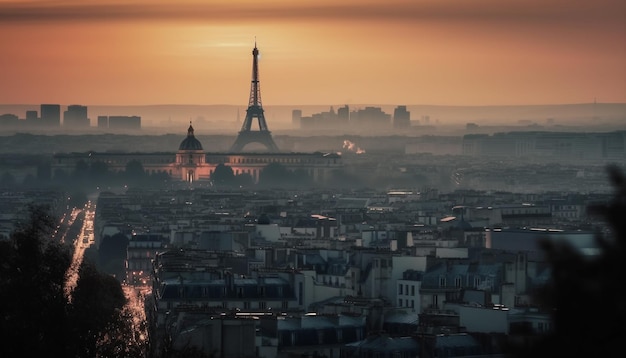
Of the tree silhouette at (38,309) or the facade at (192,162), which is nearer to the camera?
the tree silhouette at (38,309)

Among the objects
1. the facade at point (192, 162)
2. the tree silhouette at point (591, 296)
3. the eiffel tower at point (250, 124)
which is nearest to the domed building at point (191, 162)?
the facade at point (192, 162)

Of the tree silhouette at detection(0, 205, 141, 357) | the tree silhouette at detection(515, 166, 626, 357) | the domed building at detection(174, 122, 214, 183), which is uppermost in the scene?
the domed building at detection(174, 122, 214, 183)

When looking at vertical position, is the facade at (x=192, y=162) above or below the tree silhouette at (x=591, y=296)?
above

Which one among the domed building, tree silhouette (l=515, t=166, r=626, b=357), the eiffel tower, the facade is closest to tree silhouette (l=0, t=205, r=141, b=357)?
tree silhouette (l=515, t=166, r=626, b=357)

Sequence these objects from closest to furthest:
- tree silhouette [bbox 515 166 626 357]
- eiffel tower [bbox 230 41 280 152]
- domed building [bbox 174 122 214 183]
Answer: tree silhouette [bbox 515 166 626 357] → domed building [bbox 174 122 214 183] → eiffel tower [bbox 230 41 280 152]

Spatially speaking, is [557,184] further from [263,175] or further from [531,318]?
[531,318]

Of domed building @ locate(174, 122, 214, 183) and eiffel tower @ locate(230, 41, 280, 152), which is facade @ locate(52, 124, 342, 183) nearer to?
domed building @ locate(174, 122, 214, 183)

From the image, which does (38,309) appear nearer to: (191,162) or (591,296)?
(591,296)

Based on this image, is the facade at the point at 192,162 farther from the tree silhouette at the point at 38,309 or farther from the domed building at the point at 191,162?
the tree silhouette at the point at 38,309

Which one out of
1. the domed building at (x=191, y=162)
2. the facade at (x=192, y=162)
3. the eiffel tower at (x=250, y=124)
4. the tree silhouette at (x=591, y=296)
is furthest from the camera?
the eiffel tower at (x=250, y=124)
